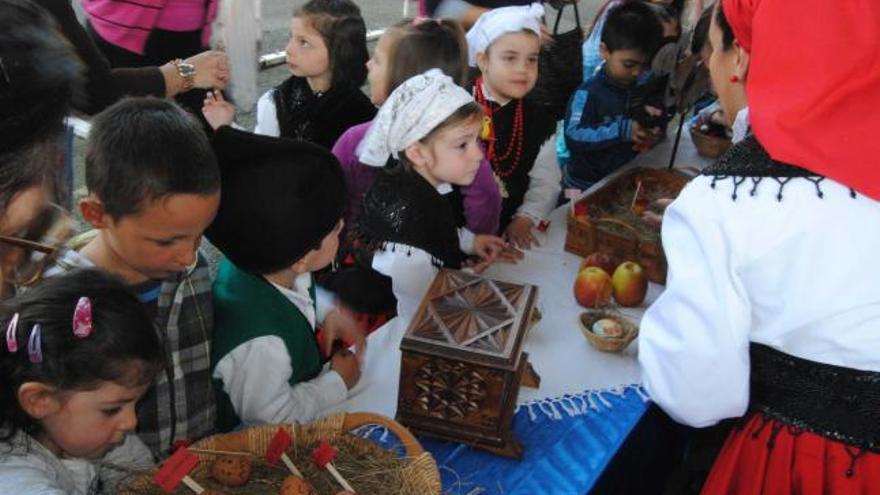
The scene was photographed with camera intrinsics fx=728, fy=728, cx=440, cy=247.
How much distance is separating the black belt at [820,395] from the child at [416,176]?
781 millimetres

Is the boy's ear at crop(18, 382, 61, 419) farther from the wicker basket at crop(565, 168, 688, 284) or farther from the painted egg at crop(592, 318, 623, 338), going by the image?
the wicker basket at crop(565, 168, 688, 284)

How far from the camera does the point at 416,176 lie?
185cm

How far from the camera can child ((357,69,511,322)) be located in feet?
5.81

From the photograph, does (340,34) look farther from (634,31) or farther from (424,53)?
(634,31)

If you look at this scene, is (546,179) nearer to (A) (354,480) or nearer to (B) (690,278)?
(B) (690,278)

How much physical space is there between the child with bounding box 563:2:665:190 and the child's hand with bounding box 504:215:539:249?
0.66m

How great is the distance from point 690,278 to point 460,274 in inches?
18.7

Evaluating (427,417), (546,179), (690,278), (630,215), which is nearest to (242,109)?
(546,179)

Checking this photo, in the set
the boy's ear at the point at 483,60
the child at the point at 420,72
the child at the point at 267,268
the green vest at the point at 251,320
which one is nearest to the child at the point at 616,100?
the boy's ear at the point at 483,60

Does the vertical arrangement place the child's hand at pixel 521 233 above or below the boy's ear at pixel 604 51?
below

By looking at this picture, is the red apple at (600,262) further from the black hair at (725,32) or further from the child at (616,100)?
the child at (616,100)

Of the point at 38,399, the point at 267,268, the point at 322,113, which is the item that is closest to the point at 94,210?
the point at 267,268

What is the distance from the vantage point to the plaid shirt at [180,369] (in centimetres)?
132

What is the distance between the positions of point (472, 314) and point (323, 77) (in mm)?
1427
